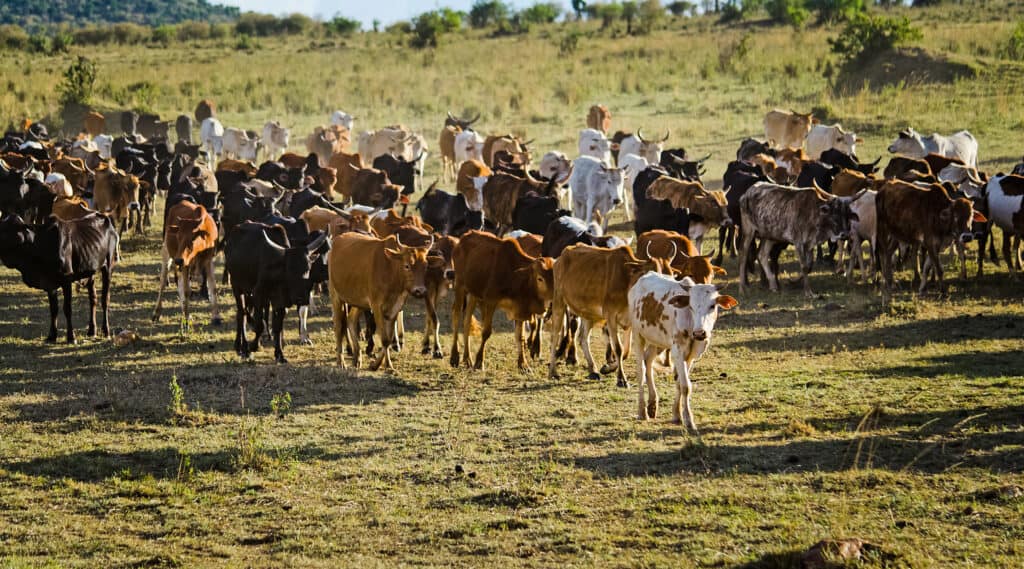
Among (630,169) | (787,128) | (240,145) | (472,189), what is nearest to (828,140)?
(787,128)

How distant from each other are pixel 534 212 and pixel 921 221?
5624mm

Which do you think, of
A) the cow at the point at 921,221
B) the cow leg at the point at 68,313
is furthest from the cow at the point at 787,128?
the cow leg at the point at 68,313

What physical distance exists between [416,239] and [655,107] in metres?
25.2

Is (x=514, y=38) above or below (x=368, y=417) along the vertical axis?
above

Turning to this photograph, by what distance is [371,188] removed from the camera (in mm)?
23312

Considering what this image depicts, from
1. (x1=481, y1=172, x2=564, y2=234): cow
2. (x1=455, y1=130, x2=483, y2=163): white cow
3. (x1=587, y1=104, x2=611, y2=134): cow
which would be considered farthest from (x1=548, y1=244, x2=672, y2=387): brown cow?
(x1=587, y1=104, x2=611, y2=134): cow

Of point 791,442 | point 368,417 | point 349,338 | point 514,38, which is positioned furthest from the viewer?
point 514,38

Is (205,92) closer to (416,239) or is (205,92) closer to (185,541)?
(416,239)

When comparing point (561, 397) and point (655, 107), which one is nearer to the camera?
point (561, 397)

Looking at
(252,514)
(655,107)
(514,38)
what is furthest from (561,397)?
(514,38)

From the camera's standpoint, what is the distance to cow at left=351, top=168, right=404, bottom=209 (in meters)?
22.5

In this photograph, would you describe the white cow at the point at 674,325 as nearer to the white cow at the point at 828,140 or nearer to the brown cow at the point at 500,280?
the brown cow at the point at 500,280

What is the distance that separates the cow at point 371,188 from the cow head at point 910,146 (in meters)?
10.6

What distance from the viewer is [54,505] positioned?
951cm
